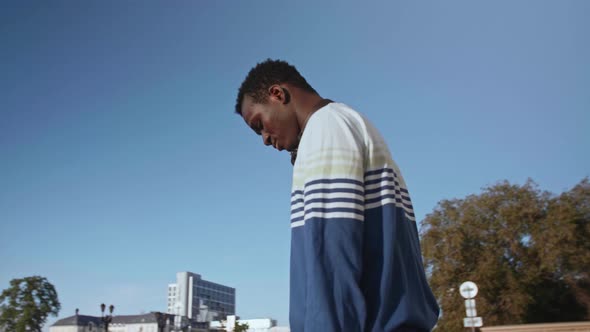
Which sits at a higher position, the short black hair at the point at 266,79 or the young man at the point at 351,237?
the short black hair at the point at 266,79

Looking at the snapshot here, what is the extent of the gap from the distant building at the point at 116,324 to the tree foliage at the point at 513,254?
4025 inches

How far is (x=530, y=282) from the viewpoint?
29078mm

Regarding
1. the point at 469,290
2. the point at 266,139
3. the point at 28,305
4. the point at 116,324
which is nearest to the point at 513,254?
the point at 469,290

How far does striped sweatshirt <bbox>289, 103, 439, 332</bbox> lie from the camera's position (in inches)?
62.3

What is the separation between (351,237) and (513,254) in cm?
3155

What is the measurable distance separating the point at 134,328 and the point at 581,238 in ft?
414

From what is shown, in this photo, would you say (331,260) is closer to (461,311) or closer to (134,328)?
(461,311)

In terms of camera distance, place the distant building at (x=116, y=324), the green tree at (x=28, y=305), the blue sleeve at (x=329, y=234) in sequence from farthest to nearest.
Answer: the distant building at (x=116, y=324) → the green tree at (x=28, y=305) → the blue sleeve at (x=329, y=234)

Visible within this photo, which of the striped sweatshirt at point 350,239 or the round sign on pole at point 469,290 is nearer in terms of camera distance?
the striped sweatshirt at point 350,239

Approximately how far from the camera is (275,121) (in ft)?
7.22

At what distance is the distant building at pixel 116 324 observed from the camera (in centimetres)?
12812

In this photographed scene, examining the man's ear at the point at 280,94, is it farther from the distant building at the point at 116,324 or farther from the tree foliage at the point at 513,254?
the distant building at the point at 116,324

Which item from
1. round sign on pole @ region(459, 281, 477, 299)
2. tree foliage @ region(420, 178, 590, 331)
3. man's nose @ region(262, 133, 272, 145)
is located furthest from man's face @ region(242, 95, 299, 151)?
tree foliage @ region(420, 178, 590, 331)

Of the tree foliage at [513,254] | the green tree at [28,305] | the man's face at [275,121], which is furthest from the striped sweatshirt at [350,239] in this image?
the green tree at [28,305]
